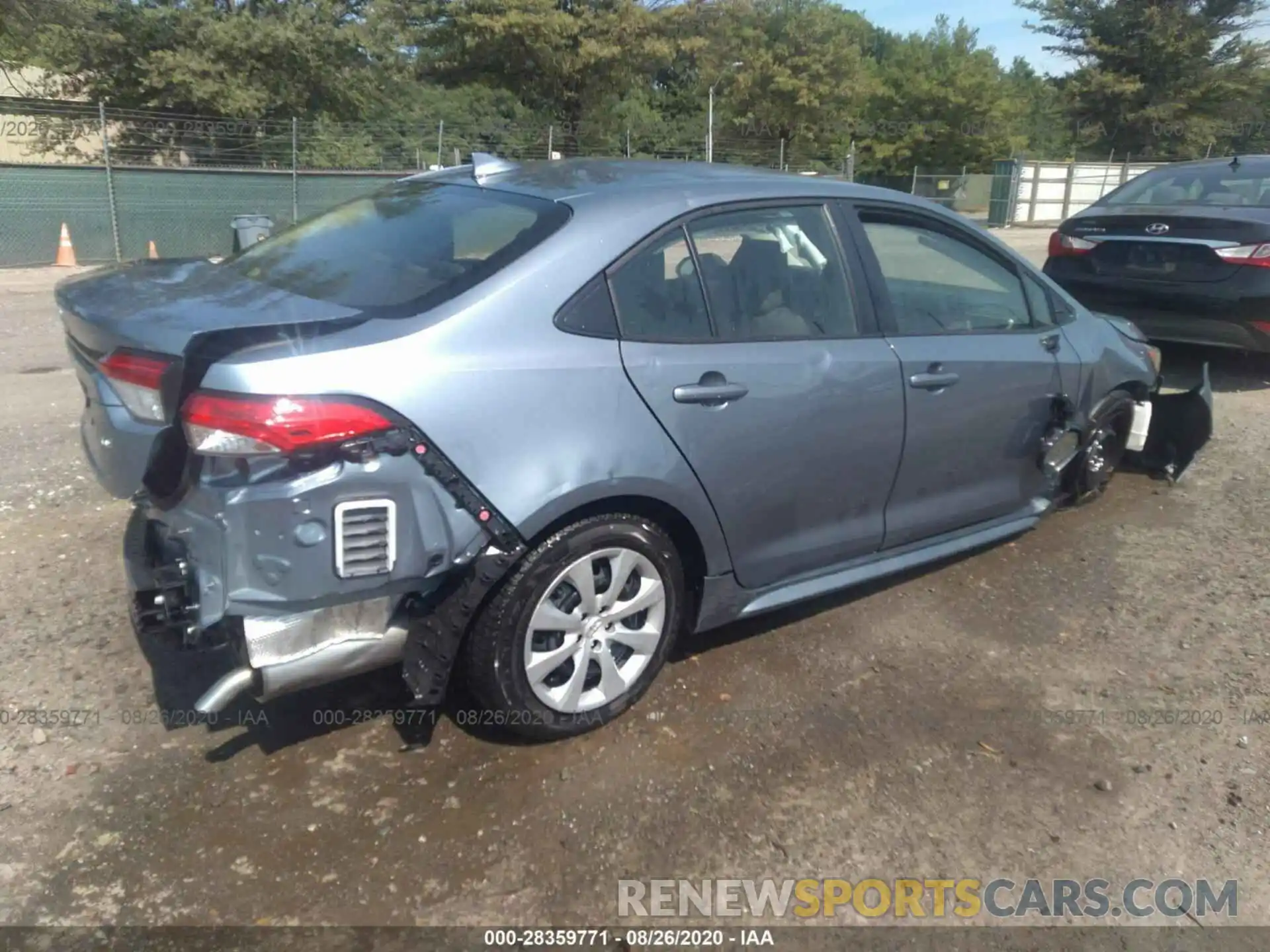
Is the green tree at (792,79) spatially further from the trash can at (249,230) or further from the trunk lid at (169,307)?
the trunk lid at (169,307)

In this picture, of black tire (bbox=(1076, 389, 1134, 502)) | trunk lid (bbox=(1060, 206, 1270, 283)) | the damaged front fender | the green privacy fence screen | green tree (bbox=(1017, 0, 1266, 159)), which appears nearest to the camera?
black tire (bbox=(1076, 389, 1134, 502))

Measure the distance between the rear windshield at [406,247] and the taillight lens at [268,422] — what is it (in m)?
0.43

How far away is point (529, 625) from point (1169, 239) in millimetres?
5803

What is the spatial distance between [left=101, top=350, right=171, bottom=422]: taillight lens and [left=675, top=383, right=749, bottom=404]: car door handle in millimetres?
1399

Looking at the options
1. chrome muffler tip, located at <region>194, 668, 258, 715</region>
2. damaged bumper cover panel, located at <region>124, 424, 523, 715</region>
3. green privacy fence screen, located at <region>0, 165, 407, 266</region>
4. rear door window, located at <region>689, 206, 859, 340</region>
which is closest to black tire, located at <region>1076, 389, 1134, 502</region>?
rear door window, located at <region>689, 206, 859, 340</region>


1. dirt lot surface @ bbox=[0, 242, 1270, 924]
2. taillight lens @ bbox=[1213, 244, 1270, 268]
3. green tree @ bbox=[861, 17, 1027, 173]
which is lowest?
dirt lot surface @ bbox=[0, 242, 1270, 924]

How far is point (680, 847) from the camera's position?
2.73 metres

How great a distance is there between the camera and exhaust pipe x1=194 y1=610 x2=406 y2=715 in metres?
2.61

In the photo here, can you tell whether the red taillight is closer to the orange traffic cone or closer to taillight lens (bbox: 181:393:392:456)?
taillight lens (bbox: 181:393:392:456)

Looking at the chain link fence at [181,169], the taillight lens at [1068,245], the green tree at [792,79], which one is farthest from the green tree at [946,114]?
the taillight lens at [1068,245]

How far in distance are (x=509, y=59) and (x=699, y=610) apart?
37797 millimetres

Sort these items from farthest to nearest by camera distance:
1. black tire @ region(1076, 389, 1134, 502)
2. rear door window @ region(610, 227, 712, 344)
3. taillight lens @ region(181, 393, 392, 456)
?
black tire @ region(1076, 389, 1134, 502) < rear door window @ region(610, 227, 712, 344) < taillight lens @ region(181, 393, 392, 456)

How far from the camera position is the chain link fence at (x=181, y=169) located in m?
15.6

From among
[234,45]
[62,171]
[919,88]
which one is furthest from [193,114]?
[919,88]
